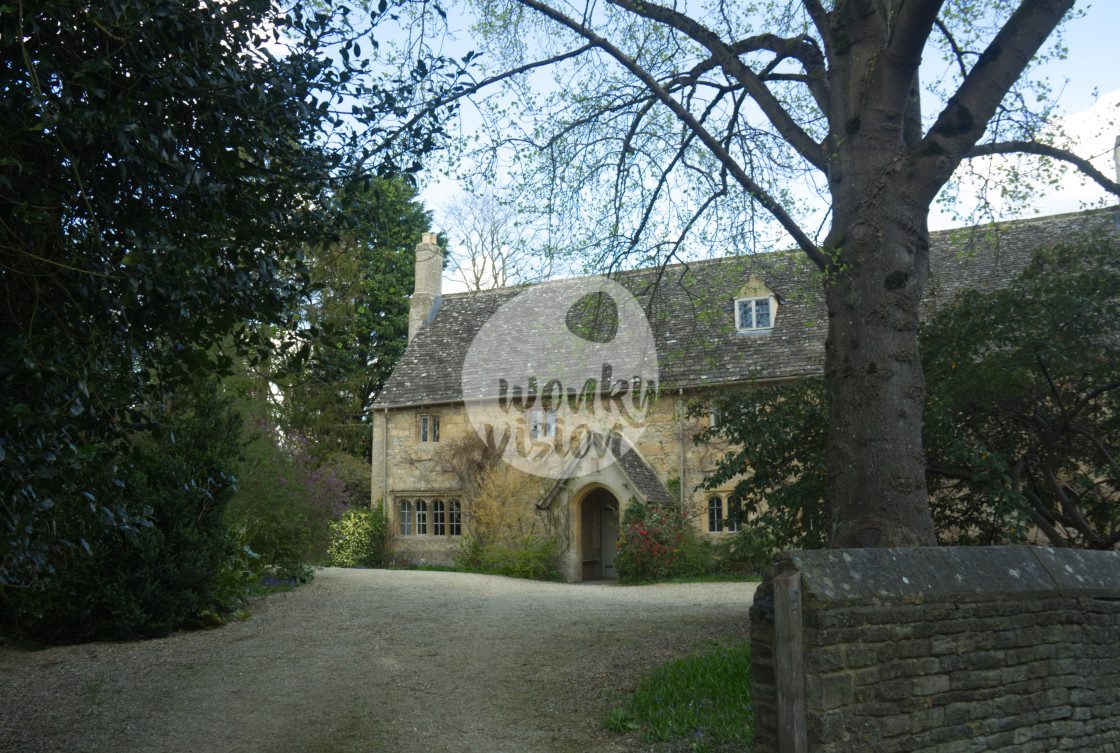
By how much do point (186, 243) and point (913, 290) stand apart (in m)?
5.65

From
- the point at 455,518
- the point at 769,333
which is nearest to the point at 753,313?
the point at 769,333

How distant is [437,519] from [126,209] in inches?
781

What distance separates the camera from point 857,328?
6.82 meters

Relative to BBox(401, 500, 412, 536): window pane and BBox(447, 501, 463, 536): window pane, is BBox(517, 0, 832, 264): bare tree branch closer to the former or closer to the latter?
BBox(447, 501, 463, 536): window pane

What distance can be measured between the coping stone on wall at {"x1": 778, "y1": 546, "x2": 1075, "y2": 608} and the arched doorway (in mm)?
15316

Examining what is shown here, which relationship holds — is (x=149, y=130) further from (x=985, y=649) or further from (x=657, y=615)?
(x=657, y=615)

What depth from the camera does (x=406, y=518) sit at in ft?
77.7

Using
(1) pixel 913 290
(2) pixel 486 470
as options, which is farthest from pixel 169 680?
(2) pixel 486 470

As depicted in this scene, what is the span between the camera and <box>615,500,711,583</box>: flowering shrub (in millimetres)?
17719

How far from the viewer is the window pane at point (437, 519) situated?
23.1 m

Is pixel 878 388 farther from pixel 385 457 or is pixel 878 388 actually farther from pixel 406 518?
pixel 385 457

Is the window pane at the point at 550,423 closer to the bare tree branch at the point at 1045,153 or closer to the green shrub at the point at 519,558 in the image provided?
the green shrub at the point at 519,558

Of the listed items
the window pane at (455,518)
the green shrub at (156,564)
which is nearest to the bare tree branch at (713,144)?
the green shrub at (156,564)

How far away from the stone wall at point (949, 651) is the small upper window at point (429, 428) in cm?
1903
